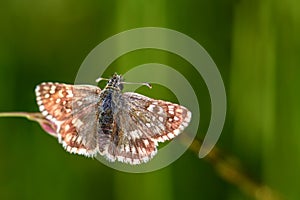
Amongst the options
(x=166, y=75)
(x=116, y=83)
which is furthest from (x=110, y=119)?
(x=166, y=75)

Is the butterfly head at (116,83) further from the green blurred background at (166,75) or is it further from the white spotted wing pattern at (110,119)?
the green blurred background at (166,75)

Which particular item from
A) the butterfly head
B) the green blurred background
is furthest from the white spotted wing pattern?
the green blurred background

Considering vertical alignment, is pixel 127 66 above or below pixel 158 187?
above

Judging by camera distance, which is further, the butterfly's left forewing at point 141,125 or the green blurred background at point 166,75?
the green blurred background at point 166,75

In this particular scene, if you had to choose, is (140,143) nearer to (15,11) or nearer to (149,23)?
(149,23)

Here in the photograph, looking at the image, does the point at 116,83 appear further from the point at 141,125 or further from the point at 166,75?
the point at 166,75

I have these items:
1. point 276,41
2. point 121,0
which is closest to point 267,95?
point 276,41

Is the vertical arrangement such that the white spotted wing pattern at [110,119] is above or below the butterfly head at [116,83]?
below

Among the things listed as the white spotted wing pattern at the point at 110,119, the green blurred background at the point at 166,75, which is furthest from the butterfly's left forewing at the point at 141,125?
the green blurred background at the point at 166,75
